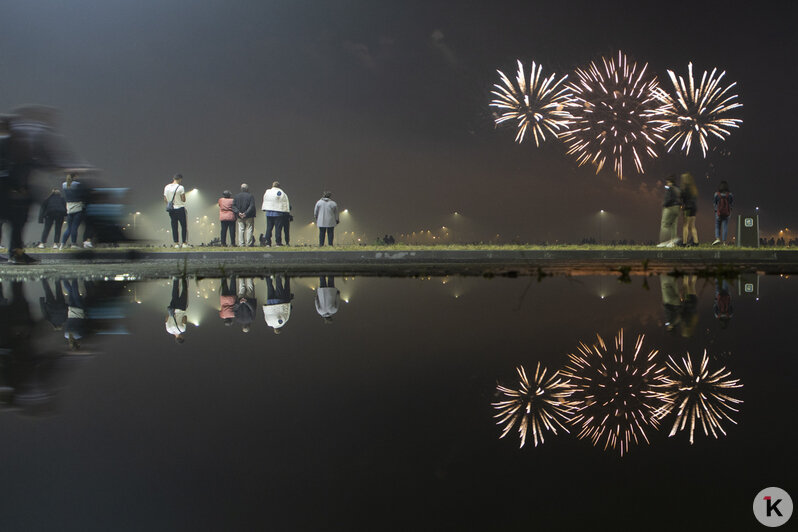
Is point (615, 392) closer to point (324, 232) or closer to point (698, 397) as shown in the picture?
point (698, 397)

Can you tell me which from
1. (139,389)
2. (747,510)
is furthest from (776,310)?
(139,389)

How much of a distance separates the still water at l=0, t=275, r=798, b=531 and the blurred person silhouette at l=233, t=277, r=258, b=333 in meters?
0.13

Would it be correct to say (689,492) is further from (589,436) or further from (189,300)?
(189,300)

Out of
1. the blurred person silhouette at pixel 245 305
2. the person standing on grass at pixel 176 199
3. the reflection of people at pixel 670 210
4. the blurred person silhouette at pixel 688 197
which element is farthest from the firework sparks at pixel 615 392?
the person standing on grass at pixel 176 199

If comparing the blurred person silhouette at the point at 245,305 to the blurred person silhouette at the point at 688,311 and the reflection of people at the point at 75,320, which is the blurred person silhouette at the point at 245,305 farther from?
the blurred person silhouette at the point at 688,311

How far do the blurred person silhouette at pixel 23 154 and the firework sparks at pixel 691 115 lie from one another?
20015mm

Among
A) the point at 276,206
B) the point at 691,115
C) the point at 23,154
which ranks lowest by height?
the point at 276,206

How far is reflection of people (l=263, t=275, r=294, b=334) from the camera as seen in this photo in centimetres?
547

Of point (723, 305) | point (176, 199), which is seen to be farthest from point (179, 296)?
point (176, 199)

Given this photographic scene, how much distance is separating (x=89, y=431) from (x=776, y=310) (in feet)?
20.1

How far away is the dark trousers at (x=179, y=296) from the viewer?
6.64 meters

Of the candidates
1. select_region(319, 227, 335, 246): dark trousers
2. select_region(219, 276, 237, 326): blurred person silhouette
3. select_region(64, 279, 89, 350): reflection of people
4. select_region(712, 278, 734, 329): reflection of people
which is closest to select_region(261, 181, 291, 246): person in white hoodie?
select_region(319, 227, 335, 246): dark trousers

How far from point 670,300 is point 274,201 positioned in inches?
573

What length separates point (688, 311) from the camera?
19.7ft
